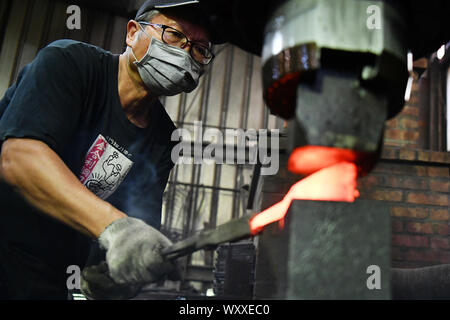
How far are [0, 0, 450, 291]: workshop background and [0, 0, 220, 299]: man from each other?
713 millimetres

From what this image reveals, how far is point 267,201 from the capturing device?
2.09 m

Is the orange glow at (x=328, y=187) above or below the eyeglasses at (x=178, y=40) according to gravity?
below

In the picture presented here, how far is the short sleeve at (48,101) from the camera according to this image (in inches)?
38.7

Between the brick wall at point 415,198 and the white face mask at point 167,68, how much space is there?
1.25m

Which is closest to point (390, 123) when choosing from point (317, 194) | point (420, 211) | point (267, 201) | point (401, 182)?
point (401, 182)

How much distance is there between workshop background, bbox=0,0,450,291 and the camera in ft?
7.02

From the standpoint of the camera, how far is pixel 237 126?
26.1ft

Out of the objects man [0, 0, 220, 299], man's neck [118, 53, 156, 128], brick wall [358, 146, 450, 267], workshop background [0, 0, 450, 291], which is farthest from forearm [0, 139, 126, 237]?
brick wall [358, 146, 450, 267]

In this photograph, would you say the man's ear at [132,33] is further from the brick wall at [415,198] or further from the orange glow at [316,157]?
the brick wall at [415,198]

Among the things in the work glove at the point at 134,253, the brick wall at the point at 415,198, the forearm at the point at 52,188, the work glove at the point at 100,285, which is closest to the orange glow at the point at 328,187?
the work glove at the point at 134,253

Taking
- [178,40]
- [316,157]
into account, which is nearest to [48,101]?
[178,40]

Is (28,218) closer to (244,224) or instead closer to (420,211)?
(244,224)

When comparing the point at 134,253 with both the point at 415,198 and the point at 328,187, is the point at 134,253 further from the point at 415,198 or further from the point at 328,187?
the point at 415,198

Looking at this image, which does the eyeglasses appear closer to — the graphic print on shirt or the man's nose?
the man's nose
